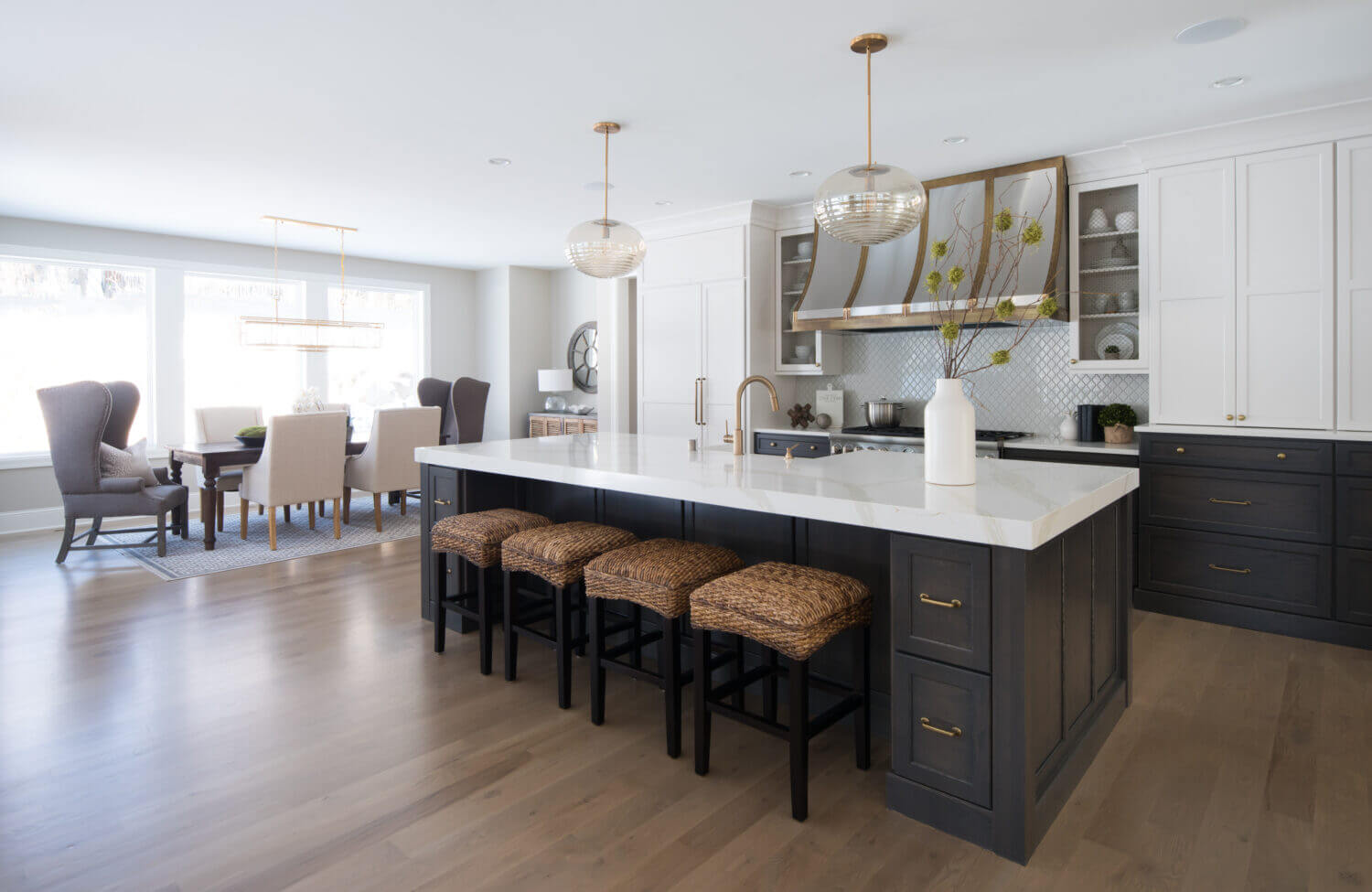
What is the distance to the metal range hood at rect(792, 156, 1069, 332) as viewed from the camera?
4.36m

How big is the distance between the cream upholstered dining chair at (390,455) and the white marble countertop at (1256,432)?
506 centimetres

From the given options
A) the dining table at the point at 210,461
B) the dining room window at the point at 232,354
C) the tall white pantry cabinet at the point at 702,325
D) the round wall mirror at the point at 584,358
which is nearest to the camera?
the dining table at the point at 210,461

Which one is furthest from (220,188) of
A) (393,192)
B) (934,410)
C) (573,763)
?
(934,410)

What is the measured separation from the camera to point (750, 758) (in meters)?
2.41

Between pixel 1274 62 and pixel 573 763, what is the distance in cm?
376

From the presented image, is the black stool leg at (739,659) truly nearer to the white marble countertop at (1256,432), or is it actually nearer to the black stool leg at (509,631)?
the black stool leg at (509,631)

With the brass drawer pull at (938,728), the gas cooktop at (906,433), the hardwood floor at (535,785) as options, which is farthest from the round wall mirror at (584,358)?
the brass drawer pull at (938,728)

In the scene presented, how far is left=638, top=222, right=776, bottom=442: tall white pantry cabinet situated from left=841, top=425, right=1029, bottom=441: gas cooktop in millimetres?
855

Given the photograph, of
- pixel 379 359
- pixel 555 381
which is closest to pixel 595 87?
pixel 555 381

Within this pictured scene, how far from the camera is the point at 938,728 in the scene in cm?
200

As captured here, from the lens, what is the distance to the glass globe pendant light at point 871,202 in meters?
2.64

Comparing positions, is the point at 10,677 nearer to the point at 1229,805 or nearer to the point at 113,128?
the point at 113,128

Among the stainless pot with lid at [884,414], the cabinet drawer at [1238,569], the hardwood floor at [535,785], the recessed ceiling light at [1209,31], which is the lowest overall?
the hardwood floor at [535,785]

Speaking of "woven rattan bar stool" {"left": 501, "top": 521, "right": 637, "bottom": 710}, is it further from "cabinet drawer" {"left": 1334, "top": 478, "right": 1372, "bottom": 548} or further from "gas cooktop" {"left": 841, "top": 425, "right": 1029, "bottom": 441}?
"cabinet drawer" {"left": 1334, "top": 478, "right": 1372, "bottom": 548}
